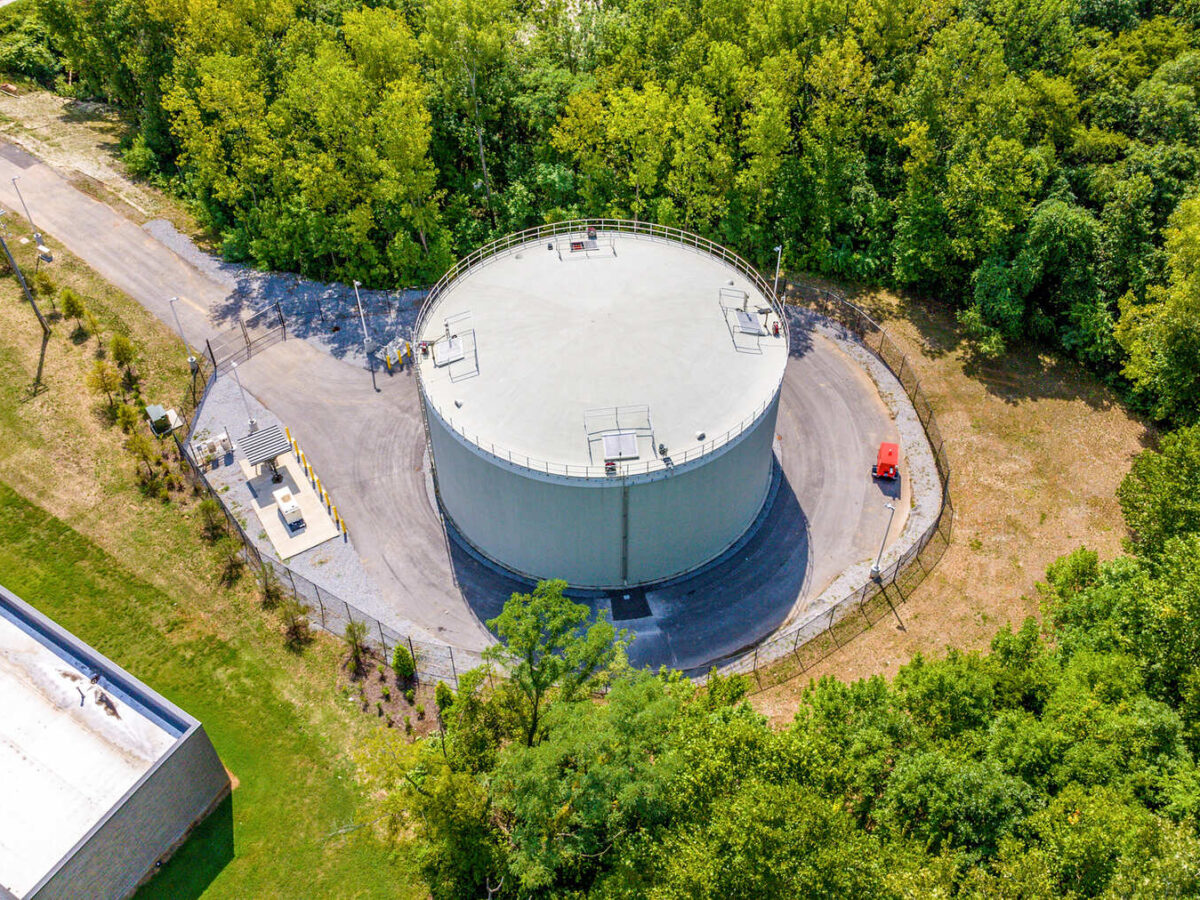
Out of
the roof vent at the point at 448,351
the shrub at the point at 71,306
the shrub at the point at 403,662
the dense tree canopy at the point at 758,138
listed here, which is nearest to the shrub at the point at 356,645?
the shrub at the point at 403,662

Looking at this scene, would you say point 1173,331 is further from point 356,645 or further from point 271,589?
point 271,589

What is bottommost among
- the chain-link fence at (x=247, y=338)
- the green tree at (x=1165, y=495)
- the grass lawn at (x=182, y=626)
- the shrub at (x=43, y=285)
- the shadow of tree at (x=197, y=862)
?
the shadow of tree at (x=197, y=862)

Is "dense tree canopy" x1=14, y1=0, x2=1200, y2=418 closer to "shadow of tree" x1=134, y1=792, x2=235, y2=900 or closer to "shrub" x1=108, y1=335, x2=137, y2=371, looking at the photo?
"shrub" x1=108, y1=335, x2=137, y2=371

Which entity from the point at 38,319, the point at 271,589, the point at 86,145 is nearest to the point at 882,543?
the point at 271,589

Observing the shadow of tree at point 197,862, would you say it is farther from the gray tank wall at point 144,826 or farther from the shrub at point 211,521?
the shrub at point 211,521

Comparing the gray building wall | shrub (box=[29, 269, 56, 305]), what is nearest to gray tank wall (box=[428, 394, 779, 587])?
the gray building wall
